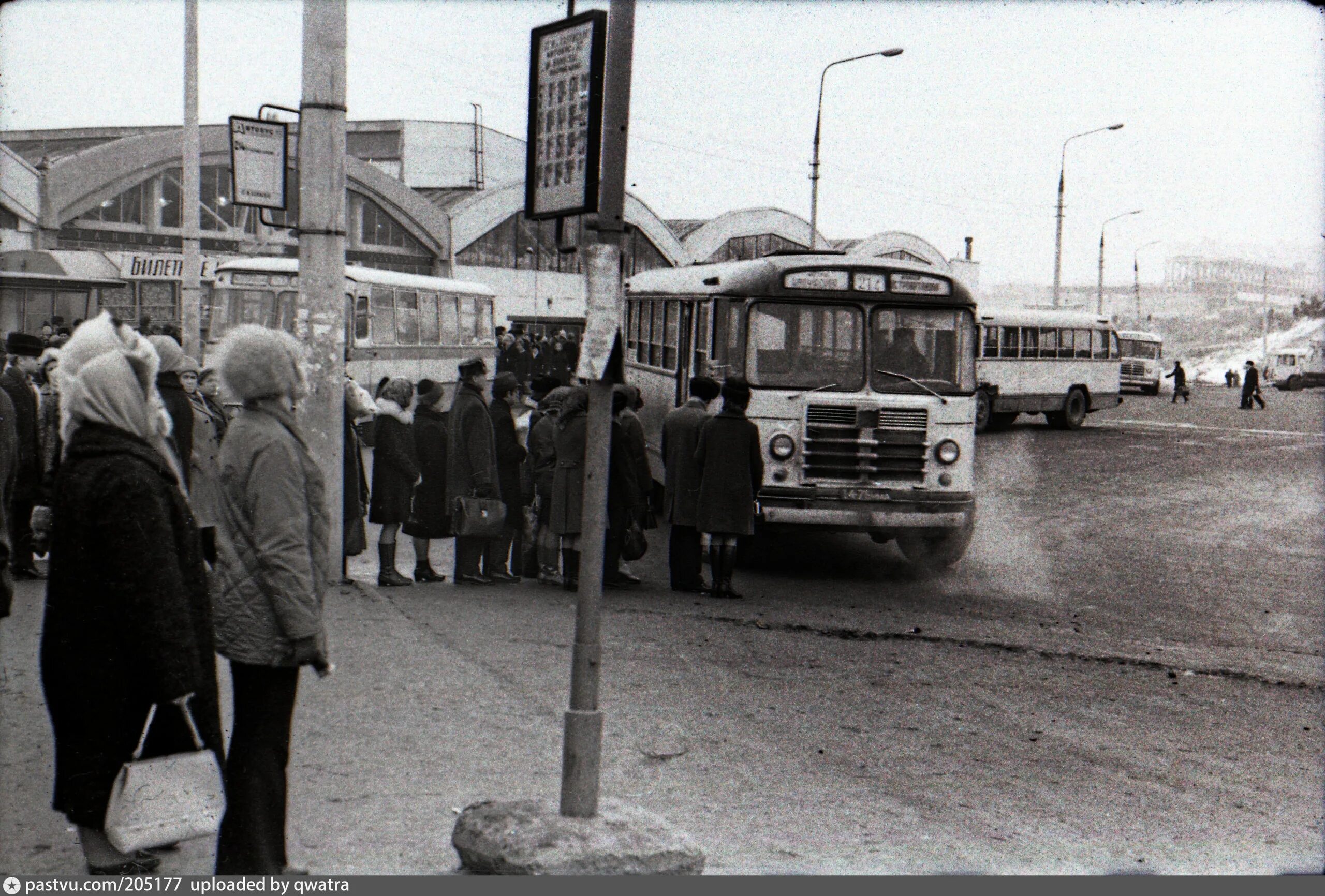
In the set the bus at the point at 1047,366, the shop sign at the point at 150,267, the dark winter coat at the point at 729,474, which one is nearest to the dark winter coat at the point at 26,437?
the dark winter coat at the point at 729,474

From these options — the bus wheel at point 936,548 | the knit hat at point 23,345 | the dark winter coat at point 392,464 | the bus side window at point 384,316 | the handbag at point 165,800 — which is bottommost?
the bus wheel at point 936,548

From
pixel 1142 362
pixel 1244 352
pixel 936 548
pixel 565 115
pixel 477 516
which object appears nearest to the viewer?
pixel 565 115

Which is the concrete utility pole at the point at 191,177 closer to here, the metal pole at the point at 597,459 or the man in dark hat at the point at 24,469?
the man in dark hat at the point at 24,469

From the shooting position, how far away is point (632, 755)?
6.30 m

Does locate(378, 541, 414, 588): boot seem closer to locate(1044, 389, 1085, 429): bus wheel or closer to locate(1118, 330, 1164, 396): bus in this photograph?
locate(1044, 389, 1085, 429): bus wheel

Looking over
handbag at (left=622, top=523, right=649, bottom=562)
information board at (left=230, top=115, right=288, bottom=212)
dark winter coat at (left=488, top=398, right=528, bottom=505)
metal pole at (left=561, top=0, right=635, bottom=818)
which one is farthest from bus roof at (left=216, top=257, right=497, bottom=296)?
metal pole at (left=561, top=0, right=635, bottom=818)

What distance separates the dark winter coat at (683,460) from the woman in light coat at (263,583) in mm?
6727

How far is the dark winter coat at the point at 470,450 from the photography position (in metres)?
9.76

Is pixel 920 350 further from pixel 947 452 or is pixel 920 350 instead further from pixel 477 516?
pixel 477 516

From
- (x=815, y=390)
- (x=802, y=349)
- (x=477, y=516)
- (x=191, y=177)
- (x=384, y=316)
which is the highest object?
(x=191, y=177)

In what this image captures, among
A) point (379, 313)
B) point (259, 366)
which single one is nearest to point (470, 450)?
point (259, 366)

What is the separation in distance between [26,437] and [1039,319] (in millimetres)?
27151

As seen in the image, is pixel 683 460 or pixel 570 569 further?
pixel 683 460

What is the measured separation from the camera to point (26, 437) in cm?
927
